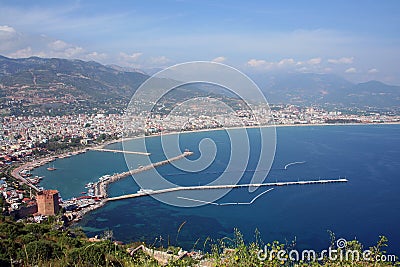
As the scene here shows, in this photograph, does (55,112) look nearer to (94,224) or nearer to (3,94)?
(3,94)

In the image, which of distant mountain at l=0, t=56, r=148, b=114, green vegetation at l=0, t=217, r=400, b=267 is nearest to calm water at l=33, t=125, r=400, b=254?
green vegetation at l=0, t=217, r=400, b=267

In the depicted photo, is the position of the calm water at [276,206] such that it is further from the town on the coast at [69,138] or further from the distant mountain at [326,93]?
the distant mountain at [326,93]

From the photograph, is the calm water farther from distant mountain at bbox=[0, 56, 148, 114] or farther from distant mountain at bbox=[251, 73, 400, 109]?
distant mountain at bbox=[251, 73, 400, 109]

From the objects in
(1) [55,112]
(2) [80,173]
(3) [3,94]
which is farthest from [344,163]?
(3) [3,94]

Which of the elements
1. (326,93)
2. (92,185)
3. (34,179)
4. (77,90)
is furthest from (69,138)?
(326,93)

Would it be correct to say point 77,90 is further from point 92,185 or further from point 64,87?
point 92,185

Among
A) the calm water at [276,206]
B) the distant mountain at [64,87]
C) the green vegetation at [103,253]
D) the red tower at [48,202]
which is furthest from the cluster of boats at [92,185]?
the distant mountain at [64,87]
